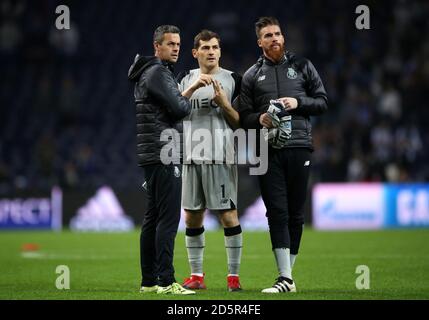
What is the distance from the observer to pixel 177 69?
25984 mm

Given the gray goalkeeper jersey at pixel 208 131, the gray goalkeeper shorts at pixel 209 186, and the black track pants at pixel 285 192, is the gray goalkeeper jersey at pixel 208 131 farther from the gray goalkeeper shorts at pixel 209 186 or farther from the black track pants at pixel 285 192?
the black track pants at pixel 285 192

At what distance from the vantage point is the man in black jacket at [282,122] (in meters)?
8.52

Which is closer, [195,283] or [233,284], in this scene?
[233,284]

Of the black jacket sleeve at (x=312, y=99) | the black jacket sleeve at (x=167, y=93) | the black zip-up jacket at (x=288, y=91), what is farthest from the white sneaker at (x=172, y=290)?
the black jacket sleeve at (x=312, y=99)

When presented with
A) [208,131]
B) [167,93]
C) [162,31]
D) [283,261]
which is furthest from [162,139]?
[283,261]

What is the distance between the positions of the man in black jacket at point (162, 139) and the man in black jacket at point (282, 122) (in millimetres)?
852

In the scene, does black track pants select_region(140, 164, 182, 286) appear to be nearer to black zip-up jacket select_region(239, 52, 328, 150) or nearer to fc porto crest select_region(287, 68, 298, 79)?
black zip-up jacket select_region(239, 52, 328, 150)

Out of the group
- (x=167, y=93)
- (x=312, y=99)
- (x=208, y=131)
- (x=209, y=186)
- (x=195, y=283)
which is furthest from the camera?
(x=195, y=283)

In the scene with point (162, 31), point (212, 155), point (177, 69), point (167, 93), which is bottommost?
point (212, 155)

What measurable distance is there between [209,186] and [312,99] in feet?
4.48

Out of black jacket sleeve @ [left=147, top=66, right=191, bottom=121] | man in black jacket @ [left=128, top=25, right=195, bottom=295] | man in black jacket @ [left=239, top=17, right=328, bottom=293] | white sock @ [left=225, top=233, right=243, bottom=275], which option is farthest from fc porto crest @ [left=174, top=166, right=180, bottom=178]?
white sock @ [left=225, top=233, right=243, bottom=275]

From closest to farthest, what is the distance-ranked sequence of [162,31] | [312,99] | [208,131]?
[162,31] < [312,99] < [208,131]

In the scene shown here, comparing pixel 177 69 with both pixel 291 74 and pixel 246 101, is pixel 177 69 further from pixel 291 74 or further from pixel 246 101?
pixel 291 74
